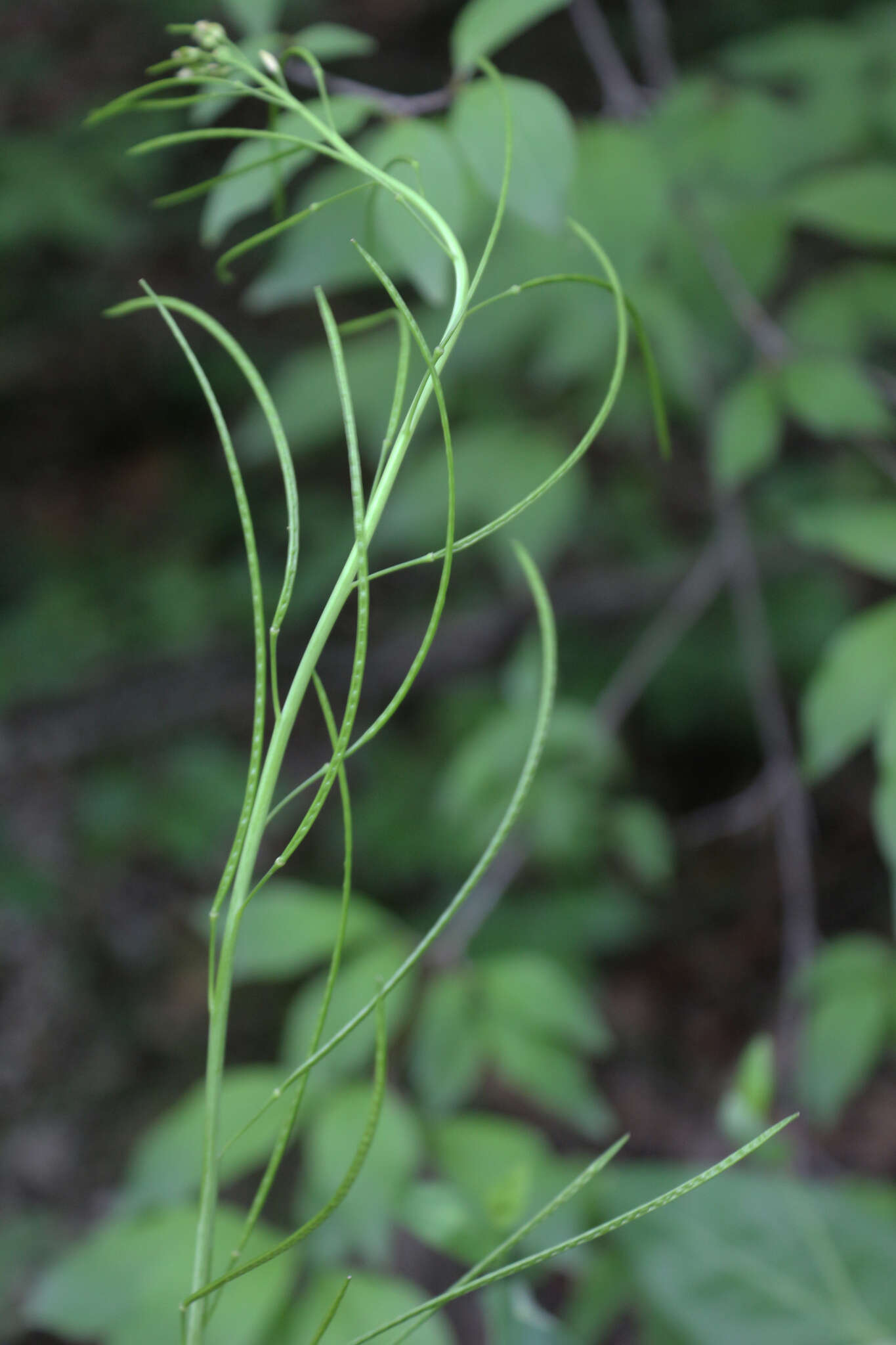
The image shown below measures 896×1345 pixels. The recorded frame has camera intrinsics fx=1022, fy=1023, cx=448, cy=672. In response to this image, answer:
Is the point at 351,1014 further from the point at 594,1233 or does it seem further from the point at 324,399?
the point at 324,399

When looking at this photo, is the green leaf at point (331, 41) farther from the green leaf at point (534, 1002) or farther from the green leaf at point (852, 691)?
the green leaf at point (534, 1002)

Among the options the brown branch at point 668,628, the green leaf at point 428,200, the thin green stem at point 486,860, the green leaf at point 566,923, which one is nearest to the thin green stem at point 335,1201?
the thin green stem at point 486,860

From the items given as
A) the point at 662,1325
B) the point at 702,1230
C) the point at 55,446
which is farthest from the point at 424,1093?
the point at 55,446

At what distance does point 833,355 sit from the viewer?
42.0 inches

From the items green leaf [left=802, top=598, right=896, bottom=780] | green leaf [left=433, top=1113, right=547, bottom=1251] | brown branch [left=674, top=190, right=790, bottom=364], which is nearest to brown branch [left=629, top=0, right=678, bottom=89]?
brown branch [left=674, top=190, right=790, bottom=364]

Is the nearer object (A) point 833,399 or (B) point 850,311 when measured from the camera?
(A) point 833,399

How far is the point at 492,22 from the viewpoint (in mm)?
714

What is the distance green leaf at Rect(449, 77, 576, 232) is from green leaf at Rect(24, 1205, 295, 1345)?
2.69 feet

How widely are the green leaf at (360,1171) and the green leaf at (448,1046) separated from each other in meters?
0.04

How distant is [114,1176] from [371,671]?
3.95 ft

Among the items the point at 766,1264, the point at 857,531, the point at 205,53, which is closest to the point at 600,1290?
the point at 766,1264

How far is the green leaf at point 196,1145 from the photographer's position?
3.11 ft

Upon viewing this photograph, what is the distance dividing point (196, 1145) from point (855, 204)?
113 centimetres

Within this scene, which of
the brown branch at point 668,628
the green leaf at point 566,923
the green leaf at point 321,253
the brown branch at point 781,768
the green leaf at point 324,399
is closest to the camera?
the green leaf at point 321,253
